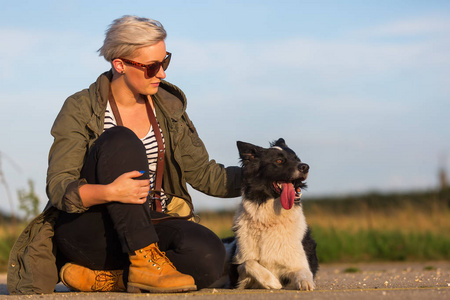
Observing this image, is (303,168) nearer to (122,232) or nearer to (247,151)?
(247,151)

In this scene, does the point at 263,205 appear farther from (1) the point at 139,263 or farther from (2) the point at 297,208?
(1) the point at 139,263

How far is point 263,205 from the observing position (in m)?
5.11

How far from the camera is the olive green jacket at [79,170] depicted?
167 inches

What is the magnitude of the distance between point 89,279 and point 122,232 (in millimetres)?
737

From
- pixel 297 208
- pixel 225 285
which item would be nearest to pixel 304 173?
pixel 297 208

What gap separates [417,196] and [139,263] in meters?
18.9

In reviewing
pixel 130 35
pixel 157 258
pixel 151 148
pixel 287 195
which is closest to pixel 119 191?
pixel 157 258

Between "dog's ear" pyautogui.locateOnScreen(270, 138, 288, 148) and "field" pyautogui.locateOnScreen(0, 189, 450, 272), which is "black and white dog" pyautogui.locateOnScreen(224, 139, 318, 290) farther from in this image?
"field" pyautogui.locateOnScreen(0, 189, 450, 272)

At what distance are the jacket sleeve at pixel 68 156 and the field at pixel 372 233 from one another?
186 inches

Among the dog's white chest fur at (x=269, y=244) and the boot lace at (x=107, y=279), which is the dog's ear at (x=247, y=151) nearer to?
the dog's white chest fur at (x=269, y=244)

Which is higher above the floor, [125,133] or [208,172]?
[125,133]

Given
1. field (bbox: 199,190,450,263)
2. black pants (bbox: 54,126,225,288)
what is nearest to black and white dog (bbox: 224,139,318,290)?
black pants (bbox: 54,126,225,288)

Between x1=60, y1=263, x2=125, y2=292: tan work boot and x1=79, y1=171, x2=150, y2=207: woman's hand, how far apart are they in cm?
74

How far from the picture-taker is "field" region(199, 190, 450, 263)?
10.2 metres
